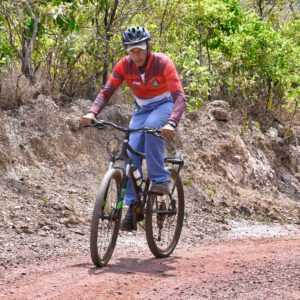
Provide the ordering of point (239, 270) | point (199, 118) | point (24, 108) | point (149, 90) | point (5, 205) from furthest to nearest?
point (199, 118), point (24, 108), point (5, 205), point (149, 90), point (239, 270)

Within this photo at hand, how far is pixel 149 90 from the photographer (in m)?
5.70

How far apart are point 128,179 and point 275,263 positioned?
169 centimetres

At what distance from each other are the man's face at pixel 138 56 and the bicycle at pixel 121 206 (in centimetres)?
71

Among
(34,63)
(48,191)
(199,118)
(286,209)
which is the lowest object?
(286,209)

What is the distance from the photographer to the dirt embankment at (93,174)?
22.1 feet

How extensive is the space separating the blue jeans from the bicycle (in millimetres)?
97

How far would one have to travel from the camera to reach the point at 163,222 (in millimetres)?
6168

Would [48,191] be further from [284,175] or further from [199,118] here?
[284,175]

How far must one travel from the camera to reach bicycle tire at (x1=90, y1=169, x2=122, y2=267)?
4.97m

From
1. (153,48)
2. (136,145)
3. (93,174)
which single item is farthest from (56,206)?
→ (153,48)

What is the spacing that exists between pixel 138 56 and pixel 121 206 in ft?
4.83

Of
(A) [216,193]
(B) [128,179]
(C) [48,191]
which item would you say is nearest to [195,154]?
(A) [216,193]

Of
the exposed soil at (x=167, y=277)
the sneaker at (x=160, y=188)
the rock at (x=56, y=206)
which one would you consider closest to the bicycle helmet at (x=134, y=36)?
the sneaker at (x=160, y=188)

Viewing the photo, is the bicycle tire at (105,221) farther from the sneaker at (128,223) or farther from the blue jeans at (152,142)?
the blue jeans at (152,142)
